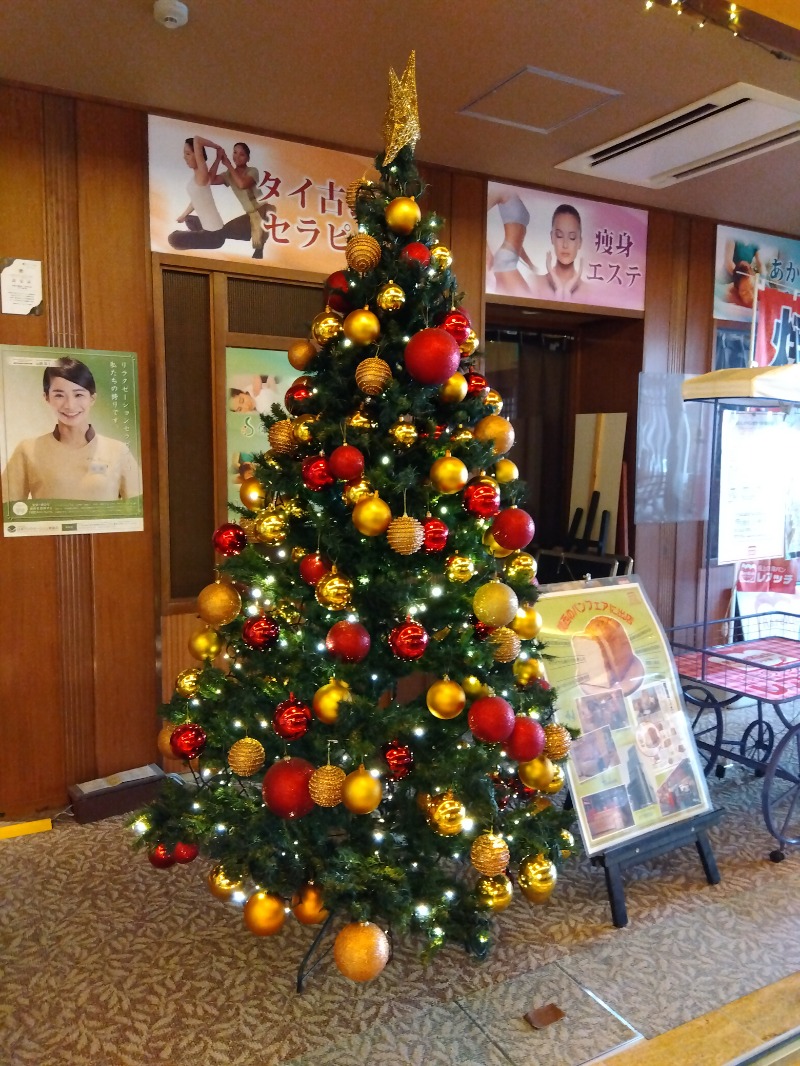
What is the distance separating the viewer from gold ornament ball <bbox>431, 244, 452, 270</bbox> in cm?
203

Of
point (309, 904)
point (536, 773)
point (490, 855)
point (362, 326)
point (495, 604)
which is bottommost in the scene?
point (309, 904)

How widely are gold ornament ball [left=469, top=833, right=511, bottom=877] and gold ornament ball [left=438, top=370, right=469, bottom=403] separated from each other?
1.11m

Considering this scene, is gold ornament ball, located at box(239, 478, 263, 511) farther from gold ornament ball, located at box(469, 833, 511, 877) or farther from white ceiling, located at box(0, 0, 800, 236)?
white ceiling, located at box(0, 0, 800, 236)

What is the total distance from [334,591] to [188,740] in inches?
24.5

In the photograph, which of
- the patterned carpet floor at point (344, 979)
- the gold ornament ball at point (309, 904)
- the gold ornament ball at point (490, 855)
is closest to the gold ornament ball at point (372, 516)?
the gold ornament ball at point (490, 855)

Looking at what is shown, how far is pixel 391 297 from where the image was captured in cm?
193

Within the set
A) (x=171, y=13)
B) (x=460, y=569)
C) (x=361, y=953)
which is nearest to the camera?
(x=361, y=953)

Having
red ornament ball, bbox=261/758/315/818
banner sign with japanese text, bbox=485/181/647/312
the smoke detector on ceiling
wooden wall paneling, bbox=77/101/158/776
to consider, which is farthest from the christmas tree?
banner sign with japanese text, bbox=485/181/647/312

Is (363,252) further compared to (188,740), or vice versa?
(188,740)

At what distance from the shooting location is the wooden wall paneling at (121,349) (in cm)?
289

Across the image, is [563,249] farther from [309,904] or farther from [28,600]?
[309,904]

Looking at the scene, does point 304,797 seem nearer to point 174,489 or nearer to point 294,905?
point 294,905

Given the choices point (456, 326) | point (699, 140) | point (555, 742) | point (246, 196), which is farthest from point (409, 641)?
point (699, 140)

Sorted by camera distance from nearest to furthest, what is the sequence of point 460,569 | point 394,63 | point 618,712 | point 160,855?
point 460,569
point 160,855
point 618,712
point 394,63
